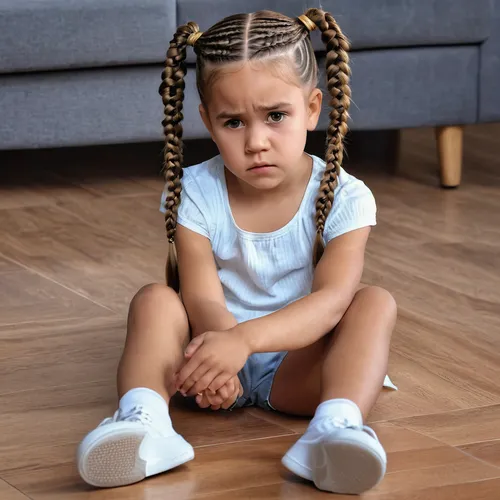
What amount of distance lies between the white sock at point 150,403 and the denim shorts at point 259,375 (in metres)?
0.16

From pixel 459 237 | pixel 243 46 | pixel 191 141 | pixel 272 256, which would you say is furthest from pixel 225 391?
pixel 191 141

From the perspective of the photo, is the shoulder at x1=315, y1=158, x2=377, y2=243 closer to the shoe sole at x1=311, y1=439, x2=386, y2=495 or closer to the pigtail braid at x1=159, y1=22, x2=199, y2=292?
the pigtail braid at x1=159, y1=22, x2=199, y2=292

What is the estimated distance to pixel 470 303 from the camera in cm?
173

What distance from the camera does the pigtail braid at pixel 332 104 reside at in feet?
4.21

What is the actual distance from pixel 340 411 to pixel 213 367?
0.43 ft

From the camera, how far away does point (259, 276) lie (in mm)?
1324

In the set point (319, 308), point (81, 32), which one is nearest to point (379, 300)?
point (319, 308)

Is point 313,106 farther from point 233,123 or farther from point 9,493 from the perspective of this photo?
point 9,493

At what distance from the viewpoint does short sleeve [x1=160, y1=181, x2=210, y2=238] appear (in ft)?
4.37

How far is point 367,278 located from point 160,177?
894 mm

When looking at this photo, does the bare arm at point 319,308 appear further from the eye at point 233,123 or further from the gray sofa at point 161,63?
the gray sofa at point 161,63

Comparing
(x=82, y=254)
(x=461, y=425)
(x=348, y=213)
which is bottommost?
(x=82, y=254)

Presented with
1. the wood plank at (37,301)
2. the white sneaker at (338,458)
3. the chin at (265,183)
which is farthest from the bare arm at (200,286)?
the wood plank at (37,301)

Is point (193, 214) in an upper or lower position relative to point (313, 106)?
lower
